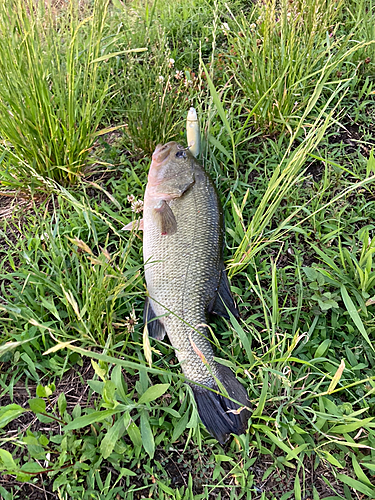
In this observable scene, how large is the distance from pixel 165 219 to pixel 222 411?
111 cm

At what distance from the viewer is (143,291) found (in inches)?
87.6

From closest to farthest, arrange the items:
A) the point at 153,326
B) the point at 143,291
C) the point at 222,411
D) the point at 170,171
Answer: the point at 222,411 < the point at 153,326 < the point at 143,291 < the point at 170,171

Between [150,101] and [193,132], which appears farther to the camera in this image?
[150,101]

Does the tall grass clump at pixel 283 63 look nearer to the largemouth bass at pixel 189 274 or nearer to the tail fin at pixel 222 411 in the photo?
the largemouth bass at pixel 189 274

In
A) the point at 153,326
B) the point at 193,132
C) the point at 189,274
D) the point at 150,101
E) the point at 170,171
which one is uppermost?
the point at 150,101

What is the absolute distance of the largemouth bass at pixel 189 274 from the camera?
1.82m

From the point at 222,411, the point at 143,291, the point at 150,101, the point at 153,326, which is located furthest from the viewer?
the point at 150,101

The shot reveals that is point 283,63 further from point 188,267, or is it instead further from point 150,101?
point 188,267

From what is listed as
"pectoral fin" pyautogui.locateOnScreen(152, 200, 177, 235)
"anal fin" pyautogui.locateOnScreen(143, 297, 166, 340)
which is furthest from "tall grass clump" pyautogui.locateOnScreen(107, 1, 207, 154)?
"anal fin" pyautogui.locateOnScreen(143, 297, 166, 340)

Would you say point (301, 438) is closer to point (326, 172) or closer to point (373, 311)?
point (373, 311)

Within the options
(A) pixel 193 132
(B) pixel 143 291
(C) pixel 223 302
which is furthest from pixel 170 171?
(C) pixel 223 302

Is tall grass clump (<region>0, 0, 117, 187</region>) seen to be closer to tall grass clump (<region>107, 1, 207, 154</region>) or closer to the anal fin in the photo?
tall grass clump (<region>107, 1, 207, 154</region>)

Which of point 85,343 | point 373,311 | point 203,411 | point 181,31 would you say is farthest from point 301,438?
point 181,31

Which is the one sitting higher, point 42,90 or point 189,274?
point 42,90
